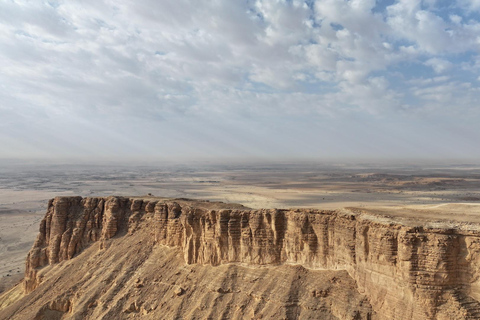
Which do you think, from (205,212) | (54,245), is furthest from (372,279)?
(54,245)

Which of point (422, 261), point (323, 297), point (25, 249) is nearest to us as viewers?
point (422, 261)

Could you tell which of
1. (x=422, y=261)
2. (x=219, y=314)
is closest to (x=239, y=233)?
(x=219, y=314)

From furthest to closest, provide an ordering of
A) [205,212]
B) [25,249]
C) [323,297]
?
1. [25,249]
2. [205,212]
3. [323,297]

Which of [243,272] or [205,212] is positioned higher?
[205,212]

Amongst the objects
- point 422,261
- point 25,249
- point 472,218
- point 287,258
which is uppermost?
point 472,218

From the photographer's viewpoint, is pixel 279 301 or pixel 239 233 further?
pixel 239 233

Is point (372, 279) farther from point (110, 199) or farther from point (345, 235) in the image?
point (110, 199)
